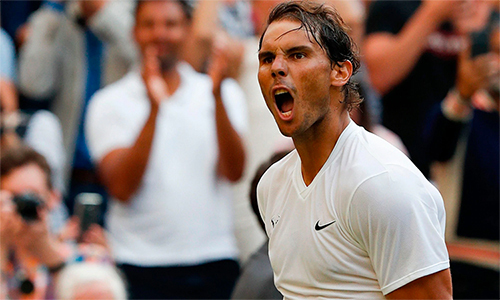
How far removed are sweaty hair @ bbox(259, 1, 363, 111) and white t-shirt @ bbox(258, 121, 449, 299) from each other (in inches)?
6.7

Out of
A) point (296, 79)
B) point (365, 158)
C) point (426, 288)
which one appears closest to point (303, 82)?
point (296, 79)

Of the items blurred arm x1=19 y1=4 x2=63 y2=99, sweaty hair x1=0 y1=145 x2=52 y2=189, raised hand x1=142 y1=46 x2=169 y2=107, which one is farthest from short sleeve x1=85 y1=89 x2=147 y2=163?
blurred arm x1=19 y1=4 x2=63 y2=99

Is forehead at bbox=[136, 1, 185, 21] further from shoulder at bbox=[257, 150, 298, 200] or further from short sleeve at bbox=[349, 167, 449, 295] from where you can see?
short sleeve at bbox=[349, 167, 449, 295]

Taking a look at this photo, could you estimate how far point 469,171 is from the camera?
12.5 feet

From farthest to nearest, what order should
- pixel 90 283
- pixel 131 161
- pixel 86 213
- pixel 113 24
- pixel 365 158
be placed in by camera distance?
pixel 113 24, pixel 86 213, pixel 131 161, pixel 90 283, pixel 365 158

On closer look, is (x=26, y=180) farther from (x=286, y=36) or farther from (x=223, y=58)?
(x=286, y=36)

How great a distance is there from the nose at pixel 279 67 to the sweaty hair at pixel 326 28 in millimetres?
89

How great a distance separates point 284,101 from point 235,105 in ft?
8.02

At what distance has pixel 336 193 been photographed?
1.72m

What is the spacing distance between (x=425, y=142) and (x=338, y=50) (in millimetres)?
2349

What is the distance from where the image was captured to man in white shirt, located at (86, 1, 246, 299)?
3863 mm

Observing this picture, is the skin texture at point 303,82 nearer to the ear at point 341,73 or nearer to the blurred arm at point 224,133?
the ear at point 341,73

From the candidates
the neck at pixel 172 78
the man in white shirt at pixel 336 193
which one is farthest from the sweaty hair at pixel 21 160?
the man in white shirt at pixel 336 193

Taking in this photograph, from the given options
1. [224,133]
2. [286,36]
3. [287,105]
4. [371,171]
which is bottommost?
[224,133]
